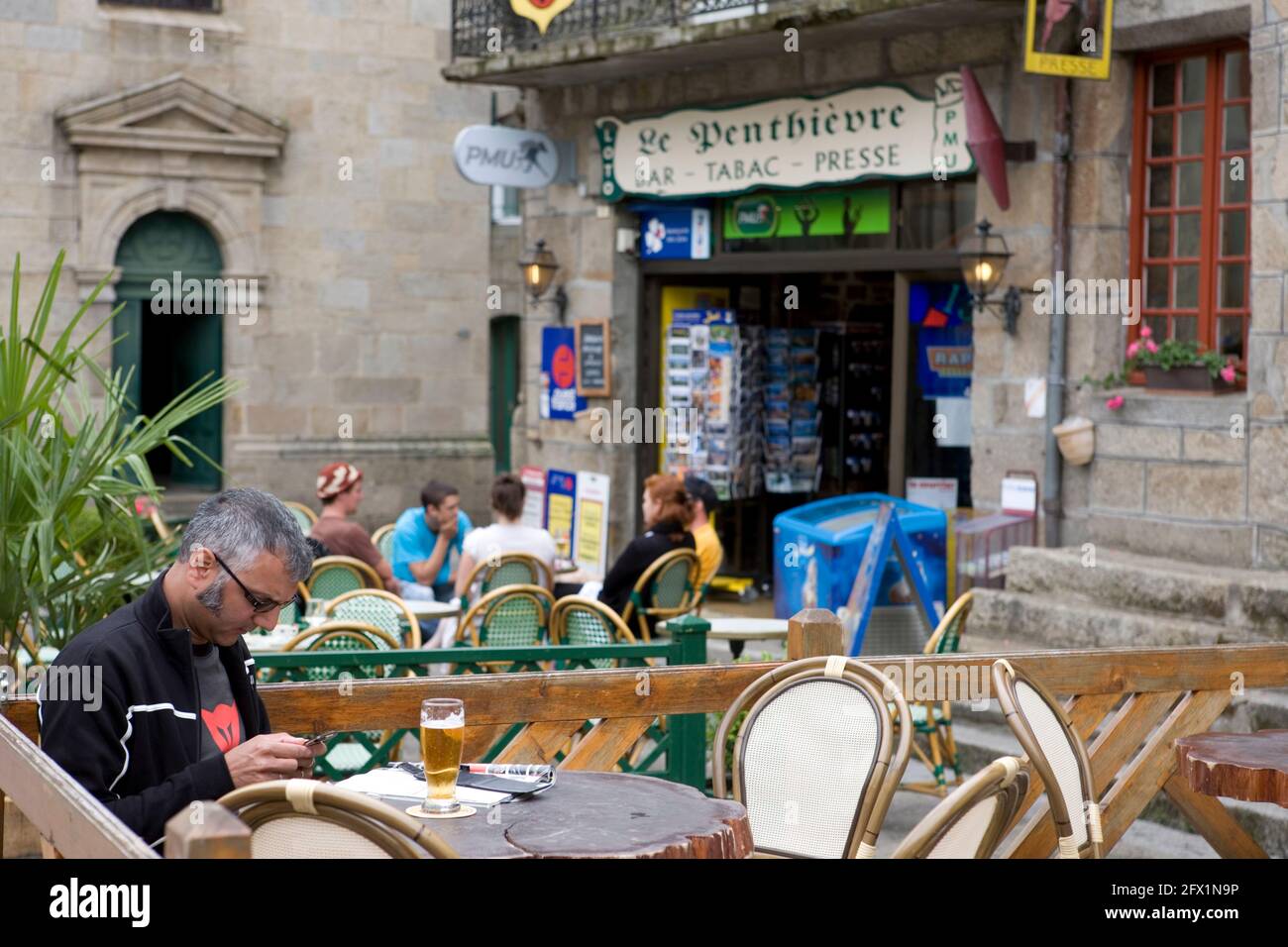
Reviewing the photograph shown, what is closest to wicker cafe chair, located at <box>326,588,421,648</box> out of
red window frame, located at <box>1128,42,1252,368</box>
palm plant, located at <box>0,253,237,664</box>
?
palm plant, located at <box>0,253,237,664</box>

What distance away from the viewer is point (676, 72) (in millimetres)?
13188

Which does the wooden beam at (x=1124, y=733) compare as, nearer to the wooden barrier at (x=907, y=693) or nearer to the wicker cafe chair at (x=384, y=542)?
the wooden barrier at (x=907, y=693)

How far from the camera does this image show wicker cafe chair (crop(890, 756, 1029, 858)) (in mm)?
3623

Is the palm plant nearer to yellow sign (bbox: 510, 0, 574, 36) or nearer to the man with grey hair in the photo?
the man with grey hair

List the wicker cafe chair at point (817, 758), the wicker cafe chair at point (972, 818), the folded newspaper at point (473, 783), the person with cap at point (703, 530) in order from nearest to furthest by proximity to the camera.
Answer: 1. the wicker cafe chair at point (972, 818)
2. the folded newspaper at point (473, 783)
3. the wicker cafe chair at point (817, 758)
4. the person with cap at point (703, 530)

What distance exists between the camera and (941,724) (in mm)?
8344

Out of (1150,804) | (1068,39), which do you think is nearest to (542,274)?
(1068,39)

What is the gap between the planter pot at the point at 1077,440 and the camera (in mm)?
10125

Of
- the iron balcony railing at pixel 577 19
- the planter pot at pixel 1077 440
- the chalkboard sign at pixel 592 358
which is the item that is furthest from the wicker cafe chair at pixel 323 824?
the chalkboard sign at pixel 592 358

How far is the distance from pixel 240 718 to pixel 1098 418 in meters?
6.81

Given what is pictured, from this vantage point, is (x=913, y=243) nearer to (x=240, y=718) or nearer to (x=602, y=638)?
(x=602, y=638)

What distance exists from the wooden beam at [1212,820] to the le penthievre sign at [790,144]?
6.02 metres

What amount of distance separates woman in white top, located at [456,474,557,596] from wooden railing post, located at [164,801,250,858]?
7264mm
